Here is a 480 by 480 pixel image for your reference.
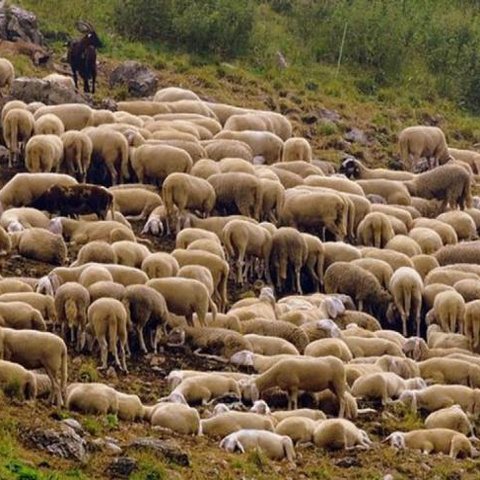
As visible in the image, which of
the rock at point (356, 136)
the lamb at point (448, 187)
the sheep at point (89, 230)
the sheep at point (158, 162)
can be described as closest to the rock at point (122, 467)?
the sheep at point (89, 230)

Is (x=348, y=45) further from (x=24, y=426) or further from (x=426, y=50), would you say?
(x=24, y=426)

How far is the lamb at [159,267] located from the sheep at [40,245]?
1.51 m

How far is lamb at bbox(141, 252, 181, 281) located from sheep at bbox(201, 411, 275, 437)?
4680 mm

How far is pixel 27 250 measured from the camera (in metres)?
23.4

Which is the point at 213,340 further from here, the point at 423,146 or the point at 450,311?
the point at 423,146

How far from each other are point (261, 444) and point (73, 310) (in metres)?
3.60

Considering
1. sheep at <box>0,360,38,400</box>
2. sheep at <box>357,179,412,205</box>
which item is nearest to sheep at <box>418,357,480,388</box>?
sheep at <box>0,360,38,400</box>

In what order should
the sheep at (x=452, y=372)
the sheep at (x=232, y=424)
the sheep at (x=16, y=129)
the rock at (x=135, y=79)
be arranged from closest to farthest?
the sheep at (x=232, y=424) < the sheep at (x=452, y=372) < the sheep at (x=16, y=129) < the rock at (x=135, y=79)

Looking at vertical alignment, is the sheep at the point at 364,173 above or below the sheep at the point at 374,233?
below

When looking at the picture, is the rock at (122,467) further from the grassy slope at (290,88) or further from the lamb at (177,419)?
the grassy slope at (290,88)

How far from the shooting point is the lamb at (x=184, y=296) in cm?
2122

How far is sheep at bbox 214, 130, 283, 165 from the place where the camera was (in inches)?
1219

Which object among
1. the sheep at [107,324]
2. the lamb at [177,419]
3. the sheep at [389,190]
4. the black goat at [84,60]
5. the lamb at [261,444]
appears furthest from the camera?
the black goat at [84,60]

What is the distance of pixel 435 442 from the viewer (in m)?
18.6
